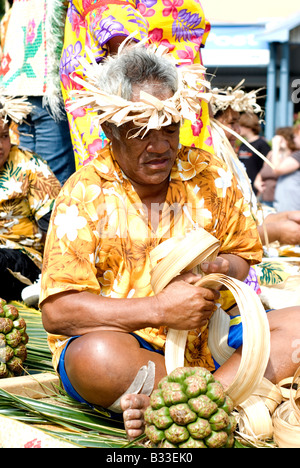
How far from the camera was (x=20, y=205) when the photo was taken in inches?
164

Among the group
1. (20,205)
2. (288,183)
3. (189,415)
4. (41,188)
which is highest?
(41,188)

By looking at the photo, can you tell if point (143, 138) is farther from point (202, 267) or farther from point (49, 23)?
point (49, 23)

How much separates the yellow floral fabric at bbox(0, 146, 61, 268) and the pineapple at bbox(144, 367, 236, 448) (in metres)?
2.36

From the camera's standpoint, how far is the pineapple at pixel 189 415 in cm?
181

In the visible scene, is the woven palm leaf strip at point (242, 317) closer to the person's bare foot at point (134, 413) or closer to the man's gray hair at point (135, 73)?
the person's bare foot at point (134, 413)

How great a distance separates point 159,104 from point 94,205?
Result: 1.32 ft

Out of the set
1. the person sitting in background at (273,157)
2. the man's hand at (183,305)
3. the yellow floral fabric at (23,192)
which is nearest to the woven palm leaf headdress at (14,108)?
the yellow floral fabric at (23,192)

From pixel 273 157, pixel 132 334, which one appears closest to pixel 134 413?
pixel 132 334

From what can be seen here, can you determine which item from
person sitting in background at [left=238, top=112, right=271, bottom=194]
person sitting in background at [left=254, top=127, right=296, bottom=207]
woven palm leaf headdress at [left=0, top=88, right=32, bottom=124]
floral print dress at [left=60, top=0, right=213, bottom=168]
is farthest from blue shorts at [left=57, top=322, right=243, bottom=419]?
person sitting in background at [left=238, top=112, right=271, bottom=194]

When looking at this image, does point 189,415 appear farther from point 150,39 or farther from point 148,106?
point 150,39

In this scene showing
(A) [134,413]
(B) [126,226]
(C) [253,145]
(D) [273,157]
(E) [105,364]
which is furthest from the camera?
(C) [253,145]

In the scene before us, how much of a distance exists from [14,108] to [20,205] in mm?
586

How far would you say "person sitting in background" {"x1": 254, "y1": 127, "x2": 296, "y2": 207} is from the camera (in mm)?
7844

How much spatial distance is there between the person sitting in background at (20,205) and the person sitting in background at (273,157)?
13.2 feet
